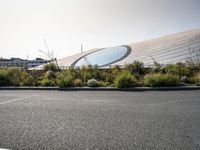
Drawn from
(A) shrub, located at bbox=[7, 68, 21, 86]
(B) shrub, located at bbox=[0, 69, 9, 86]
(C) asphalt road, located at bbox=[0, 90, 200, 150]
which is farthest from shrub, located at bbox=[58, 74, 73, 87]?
(C) asphalt road, located at bbox=[0, 90, 200, 150]

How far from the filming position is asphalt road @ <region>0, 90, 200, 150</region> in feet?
13.6

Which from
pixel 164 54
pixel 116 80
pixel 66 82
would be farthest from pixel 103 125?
pixel 164 54


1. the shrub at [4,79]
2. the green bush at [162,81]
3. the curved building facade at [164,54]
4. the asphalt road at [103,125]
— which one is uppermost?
the curved building facade at [164,54]

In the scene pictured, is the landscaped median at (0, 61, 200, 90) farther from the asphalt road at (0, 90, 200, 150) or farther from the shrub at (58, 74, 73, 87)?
the asphalt road at (0, 90, 200, 150)

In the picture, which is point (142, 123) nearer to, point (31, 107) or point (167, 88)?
point (31, 107)

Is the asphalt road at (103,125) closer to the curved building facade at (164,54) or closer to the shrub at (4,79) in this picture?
the shrub at (4,79)

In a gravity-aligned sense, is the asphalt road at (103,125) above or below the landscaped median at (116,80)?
below

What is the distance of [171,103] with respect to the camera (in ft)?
25.8

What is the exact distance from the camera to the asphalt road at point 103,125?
13.6ft

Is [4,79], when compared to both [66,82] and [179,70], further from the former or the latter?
[179,70]

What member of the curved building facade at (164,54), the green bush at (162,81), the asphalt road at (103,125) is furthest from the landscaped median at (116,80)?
the curved building facade at (164,54)

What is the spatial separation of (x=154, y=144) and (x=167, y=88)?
7.61 m

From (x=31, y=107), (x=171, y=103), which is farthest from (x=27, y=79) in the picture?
(x=171, y=103)

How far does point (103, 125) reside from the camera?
211 inches
